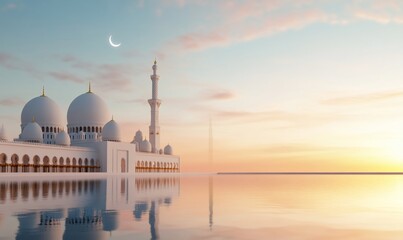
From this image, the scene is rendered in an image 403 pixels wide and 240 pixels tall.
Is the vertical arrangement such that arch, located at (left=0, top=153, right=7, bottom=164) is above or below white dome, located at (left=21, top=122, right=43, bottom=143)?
below

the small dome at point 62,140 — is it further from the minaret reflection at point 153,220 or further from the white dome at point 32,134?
the minaret reflection at point 153,220

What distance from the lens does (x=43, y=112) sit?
257ft

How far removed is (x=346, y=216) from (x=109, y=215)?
713cm

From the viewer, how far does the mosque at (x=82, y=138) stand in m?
68.6

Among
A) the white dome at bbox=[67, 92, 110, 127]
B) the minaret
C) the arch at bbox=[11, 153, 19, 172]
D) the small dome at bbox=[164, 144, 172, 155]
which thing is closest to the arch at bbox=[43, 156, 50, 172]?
the arch at bbox=[11, 153, 19, 172]

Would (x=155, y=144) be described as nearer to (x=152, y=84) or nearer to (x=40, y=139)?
(x=152, y=84)

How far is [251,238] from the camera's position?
9.62 meters

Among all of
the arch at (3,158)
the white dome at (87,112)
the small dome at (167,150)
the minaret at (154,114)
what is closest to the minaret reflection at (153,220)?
the arch at (3,158)

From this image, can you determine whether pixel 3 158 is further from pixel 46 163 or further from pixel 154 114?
pixel 154 114

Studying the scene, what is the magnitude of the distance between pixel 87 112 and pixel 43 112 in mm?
7354

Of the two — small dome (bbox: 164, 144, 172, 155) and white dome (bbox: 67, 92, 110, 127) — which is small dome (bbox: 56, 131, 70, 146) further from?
small dome (bbox: 164, 144, 172, 155)

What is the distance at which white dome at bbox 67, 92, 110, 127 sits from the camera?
80.4 meters

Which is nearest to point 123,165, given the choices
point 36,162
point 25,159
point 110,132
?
point 110,132

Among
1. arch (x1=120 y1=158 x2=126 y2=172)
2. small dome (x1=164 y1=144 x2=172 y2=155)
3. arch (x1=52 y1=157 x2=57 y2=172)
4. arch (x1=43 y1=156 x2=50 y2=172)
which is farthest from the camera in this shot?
small dome (x1=164 y1=144 x2=172 y2=155)
